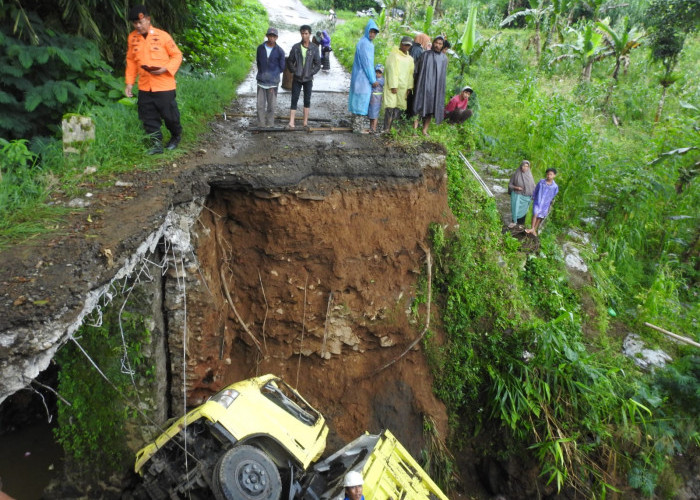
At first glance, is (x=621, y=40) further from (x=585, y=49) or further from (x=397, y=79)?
(x=397, y=79)

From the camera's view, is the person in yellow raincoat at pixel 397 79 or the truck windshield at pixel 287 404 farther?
the person in yellow raincoat at pixel 397 79

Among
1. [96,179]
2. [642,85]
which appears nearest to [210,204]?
[96,179]

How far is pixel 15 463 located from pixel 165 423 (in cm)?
341

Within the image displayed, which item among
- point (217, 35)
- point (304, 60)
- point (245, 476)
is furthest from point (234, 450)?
point (217, 35)

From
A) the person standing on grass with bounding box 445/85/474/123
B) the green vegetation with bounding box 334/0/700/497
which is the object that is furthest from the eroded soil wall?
the person standing on grass with bounding box 445/85/474/123

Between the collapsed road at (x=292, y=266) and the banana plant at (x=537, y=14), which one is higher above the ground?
the banana plant at (x=537, y=14)

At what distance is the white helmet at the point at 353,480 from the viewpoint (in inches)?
170

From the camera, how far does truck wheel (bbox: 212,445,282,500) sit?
12.7 feet

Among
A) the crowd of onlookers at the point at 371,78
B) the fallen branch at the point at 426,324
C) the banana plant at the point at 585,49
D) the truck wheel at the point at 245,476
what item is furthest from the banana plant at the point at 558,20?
the truck wheel at the point at 245,476

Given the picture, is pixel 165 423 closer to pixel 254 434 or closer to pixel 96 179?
pixel 254 434

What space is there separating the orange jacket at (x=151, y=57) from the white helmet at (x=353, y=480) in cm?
503

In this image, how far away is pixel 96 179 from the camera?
5516 millimetres

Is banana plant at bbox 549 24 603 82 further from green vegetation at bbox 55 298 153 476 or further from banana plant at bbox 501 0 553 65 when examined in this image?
green vegetation at bbox 55 298 153 476

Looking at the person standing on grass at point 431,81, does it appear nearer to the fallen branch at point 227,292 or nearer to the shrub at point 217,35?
the fallen branch at point 227,292
